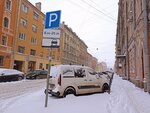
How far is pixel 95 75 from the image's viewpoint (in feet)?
39.3

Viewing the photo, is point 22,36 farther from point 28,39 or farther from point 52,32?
point 52,32

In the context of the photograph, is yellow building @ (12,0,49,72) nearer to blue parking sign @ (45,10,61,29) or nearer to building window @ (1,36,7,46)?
building window @ (1,36,7,46)

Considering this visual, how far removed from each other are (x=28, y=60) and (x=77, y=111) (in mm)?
32463

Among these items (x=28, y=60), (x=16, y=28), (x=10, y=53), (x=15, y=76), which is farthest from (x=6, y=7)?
(x=15, y=76)

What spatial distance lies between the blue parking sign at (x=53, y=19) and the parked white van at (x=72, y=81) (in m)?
3.03

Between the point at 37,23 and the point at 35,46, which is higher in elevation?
the point at 37,23

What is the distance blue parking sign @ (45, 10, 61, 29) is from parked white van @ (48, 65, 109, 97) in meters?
3.03

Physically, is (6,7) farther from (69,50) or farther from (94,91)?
(69,50)

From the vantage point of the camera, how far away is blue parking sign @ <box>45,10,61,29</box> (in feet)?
25.0

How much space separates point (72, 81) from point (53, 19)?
3839 mm

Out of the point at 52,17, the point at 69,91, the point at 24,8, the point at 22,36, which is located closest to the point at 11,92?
the point at 69,91

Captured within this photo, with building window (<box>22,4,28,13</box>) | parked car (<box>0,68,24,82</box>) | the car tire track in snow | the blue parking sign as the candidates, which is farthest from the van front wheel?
building window (<box>22,4,28,13</box>)

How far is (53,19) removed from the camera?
771cm

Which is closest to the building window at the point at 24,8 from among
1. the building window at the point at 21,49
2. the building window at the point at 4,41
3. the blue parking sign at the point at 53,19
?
the building window at the point at 21,49
